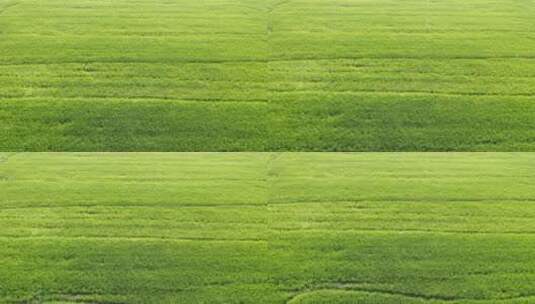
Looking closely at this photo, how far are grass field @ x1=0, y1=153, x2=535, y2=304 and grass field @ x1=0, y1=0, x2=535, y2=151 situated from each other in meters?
0.73

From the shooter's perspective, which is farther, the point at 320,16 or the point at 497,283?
the point at 320,16

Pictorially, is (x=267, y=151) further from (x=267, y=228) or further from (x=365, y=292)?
(x=365, y=292)

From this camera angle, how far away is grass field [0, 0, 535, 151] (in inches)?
671

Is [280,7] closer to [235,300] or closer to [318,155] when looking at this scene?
[318,155]

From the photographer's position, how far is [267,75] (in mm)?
18734

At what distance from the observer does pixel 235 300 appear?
12.6 meters

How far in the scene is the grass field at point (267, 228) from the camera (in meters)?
12.9

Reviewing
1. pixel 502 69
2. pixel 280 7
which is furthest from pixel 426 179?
pixel 280 7

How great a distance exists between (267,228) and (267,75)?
18.4 ft

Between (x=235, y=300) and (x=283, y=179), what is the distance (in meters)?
3.45

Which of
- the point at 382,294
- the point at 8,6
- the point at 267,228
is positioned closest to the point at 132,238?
the point at 267,228

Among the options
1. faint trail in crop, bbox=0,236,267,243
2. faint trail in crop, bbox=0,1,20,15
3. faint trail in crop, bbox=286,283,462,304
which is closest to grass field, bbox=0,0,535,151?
faint trail in crop, bbox=0,1,20,15

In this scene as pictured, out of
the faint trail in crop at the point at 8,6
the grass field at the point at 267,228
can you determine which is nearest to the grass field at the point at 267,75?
the faint trail in crop at the point at 8,6

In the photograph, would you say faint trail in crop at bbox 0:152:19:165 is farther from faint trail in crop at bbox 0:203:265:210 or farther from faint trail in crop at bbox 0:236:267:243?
faint trail in crop at bbox 0:236:267:243
